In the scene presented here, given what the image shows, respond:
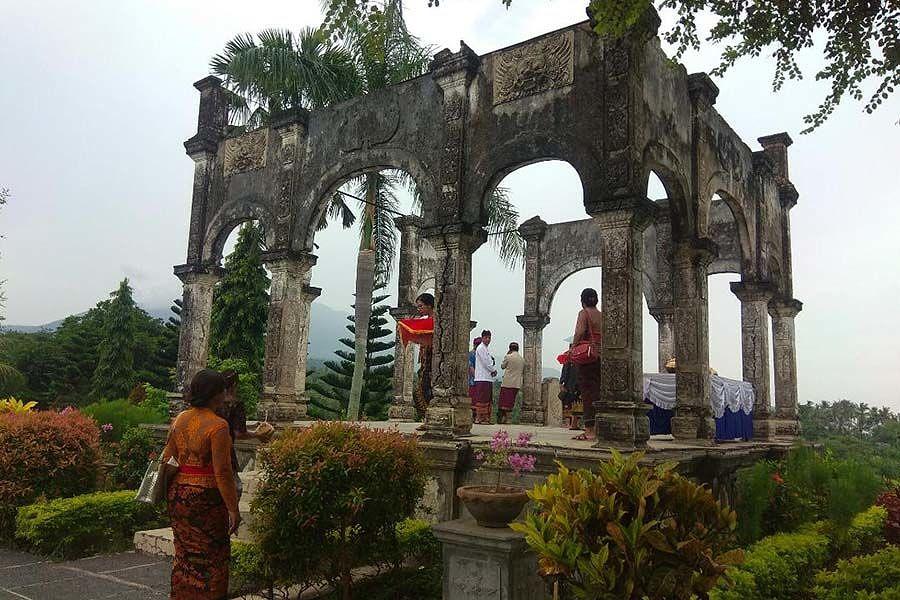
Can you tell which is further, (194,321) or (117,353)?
(117,353)

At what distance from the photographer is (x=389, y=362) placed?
26.9m

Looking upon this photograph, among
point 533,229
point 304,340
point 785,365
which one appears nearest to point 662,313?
point 785,365

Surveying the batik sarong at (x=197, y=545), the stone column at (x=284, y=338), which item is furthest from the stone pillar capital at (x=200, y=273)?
the batik sarong at (x=197, y=545)

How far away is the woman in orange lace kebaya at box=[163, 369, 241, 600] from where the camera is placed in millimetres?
4066

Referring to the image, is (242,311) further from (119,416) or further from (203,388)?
(203,388)

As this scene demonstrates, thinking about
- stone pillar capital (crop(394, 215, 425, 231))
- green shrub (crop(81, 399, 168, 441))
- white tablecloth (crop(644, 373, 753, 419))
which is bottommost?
green shrub (crop(81, 399, 168, 441))

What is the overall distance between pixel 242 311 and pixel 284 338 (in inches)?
611

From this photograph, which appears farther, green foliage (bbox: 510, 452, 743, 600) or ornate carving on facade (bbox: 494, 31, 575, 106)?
ornate carving on facade (bbox: 494, 31, 575, 106)

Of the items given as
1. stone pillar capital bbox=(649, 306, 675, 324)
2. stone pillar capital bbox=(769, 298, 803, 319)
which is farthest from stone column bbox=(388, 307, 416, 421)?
stone pillar capital bbox=(769, 298, 803, 319)

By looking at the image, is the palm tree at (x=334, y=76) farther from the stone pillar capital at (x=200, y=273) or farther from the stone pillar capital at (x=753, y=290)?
the stone pillar capital at (x=753, y=290)

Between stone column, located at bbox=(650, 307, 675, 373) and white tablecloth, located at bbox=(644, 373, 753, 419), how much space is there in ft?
14.3

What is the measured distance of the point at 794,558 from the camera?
586 cm

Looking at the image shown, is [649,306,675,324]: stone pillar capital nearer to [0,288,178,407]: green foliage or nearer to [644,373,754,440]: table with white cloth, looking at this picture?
[644,373,754,440]: table with white cloth

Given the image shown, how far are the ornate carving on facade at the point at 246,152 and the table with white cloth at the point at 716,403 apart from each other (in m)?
7.86
